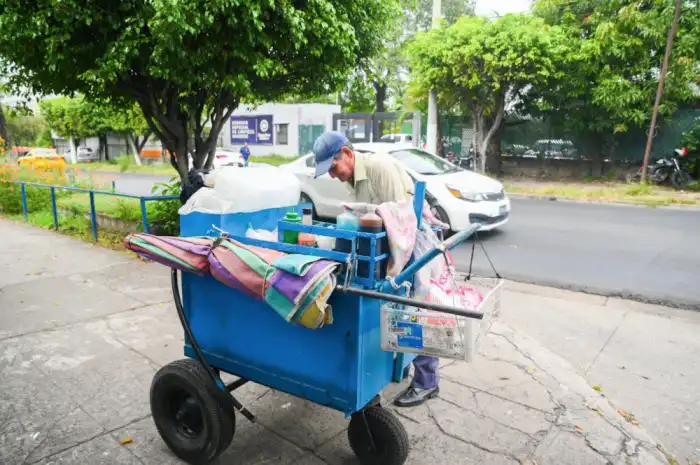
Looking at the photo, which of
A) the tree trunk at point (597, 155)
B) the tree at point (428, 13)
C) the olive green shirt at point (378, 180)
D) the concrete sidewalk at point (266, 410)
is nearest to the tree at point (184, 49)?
the concrete sidewalk at point (266, 410)

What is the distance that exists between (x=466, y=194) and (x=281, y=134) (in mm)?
25506

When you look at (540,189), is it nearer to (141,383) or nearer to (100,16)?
(100,16)

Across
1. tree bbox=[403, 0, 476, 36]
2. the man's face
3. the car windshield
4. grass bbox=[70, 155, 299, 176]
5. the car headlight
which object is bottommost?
grass bbox=[70, 155, 299, 176]

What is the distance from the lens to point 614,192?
14430 millimetres

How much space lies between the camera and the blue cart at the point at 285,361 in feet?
7.74

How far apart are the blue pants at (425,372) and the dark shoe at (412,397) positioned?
4 cm

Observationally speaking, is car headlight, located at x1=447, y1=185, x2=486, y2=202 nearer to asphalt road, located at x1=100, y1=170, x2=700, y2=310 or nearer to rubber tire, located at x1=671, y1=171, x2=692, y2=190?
asphalt road, located at x1=100, y1=170, x2=700, y2=310

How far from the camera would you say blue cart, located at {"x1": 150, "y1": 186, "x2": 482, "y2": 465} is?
2.36m

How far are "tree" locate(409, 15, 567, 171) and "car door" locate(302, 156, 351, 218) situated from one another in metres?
8.81

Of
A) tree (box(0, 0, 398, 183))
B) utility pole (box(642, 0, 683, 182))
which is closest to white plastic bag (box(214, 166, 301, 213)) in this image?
tree (box(0, 0, 398, 183))

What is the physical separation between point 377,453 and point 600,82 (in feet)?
53.8

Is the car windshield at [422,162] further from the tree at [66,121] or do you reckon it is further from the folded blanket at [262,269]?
the tree at [66,121]

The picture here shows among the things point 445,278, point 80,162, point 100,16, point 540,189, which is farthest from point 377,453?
point 80,162

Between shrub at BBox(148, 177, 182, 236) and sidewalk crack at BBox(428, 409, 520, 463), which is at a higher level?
shrub at BBox(148, 177, 182, 236)
